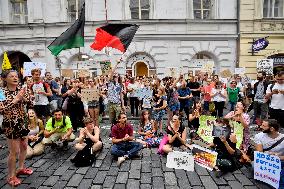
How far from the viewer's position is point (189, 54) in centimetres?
1709

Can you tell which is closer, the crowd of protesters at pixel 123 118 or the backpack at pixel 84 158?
the crowd of protesters at pixel 123 118

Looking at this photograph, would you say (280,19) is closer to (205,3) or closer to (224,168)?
(205,3)

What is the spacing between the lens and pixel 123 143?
6.42m

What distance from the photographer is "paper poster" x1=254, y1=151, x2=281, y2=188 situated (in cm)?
459

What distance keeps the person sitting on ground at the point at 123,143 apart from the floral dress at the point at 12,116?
2215 mm

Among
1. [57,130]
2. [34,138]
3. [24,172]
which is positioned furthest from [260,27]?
[24,172]

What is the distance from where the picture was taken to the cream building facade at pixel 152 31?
55.5 ft

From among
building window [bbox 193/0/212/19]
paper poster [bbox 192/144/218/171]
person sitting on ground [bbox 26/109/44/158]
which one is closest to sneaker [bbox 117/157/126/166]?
paper poster [bbox 192/144/218/171]

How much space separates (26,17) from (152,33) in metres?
8.51

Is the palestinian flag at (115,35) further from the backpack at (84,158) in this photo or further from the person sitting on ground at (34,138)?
the backpack at (84,158)

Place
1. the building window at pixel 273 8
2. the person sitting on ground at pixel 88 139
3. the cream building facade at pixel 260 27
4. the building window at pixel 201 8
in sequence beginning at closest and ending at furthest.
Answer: the person sitting on ground at pixel 88 139, the cream building facade at pixel 260 27, the building window at pixel 273 8, the building window at pixel 201 8

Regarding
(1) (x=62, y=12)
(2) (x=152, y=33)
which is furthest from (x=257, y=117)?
(1) (x=62, y=12)

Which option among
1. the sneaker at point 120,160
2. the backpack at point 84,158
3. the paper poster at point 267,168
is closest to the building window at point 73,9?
the backpack at point 84,158

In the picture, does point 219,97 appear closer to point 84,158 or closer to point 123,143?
point 123,143
